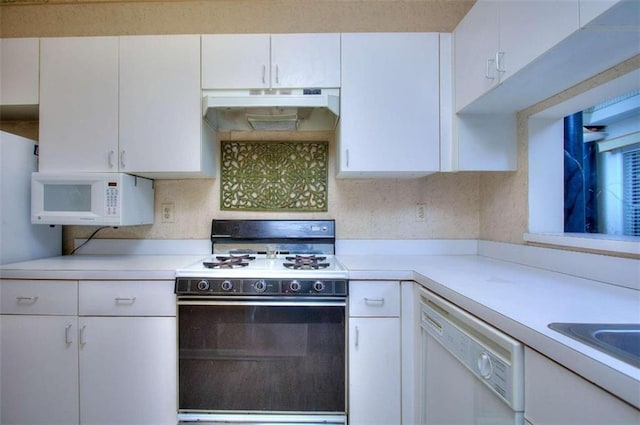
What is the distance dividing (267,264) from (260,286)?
0.78 feet

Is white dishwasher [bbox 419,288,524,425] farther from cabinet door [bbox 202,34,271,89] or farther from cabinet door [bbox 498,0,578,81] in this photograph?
cabinet door [bbox 202,34,271,89]

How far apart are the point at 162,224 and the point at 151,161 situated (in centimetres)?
53

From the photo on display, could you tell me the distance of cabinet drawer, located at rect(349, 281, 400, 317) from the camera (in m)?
1.47

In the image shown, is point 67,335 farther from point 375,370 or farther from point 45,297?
point 375,370

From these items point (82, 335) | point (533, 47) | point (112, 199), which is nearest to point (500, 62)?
point (533, 47)

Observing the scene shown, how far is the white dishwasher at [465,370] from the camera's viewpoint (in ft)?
2.53

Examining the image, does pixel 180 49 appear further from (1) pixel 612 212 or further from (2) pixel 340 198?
(1) pixel 612 212

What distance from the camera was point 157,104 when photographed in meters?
1.73

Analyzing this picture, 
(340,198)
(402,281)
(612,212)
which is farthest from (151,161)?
(612,212)

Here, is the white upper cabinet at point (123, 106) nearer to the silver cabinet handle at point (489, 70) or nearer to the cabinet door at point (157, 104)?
the cabinet door at point (157, 104)

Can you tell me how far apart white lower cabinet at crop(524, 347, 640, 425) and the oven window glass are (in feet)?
2.78

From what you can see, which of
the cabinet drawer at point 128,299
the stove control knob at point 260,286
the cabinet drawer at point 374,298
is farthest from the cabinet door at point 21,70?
the cabinet drawer at point 374,298

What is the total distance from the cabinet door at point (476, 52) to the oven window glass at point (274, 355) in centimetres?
128

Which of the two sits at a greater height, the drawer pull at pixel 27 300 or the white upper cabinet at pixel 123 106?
the white upper cabinet at pixel 123 106
